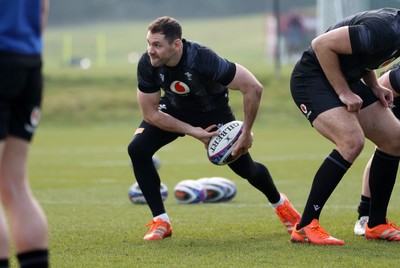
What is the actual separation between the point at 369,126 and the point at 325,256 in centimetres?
128

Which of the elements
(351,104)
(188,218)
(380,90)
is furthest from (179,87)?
(188,218)

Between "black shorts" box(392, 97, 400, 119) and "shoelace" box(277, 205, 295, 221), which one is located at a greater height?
"black shorts" box(392, 97, 400, 119)

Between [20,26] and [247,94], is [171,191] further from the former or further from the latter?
[20,26]

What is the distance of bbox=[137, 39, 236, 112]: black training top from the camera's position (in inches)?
296

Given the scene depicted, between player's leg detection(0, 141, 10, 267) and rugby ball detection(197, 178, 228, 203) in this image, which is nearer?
player's leg detection(0, 141, 10, 267)

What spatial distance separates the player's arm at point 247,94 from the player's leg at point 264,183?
11.5 inches

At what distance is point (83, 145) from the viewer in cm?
2114

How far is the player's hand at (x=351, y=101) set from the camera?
7.03 meters

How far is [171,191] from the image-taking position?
12.3m

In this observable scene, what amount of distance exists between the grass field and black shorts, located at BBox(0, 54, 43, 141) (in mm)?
1835

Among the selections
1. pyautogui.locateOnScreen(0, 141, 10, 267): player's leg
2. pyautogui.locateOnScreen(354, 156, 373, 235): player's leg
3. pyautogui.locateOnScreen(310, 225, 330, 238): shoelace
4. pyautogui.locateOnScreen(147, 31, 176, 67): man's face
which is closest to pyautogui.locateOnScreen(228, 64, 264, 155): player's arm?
pyautogui.locateOnScreen(147, 31, 176, 67): man's face

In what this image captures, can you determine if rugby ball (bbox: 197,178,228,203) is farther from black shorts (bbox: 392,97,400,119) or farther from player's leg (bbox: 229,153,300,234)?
black shorts (bbox: 392,97,400,119)

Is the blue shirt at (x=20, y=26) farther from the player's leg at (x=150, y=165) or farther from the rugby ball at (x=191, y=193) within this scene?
the rugby ball at (x=191, y=193)

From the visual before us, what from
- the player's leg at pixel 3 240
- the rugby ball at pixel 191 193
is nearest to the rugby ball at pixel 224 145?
the rugby ball at pixel 191 193
